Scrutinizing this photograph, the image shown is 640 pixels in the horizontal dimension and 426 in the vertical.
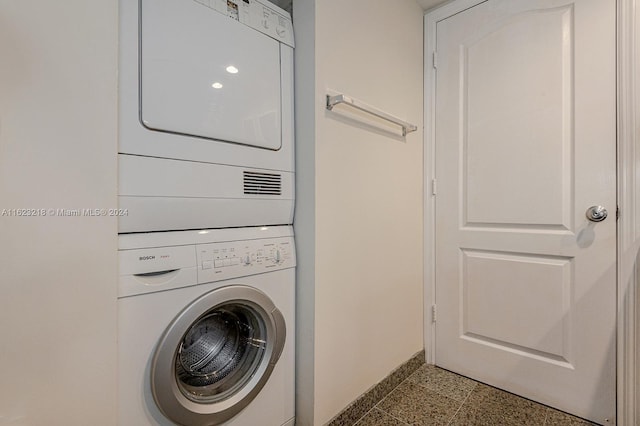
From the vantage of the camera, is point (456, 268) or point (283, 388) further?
point (456, 268)

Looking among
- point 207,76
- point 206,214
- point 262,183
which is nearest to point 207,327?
point 206,214

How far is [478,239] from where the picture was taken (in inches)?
66.6

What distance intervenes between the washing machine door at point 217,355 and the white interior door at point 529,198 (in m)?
1.16

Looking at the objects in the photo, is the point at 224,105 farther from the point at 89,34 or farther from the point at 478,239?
the point at 478,239

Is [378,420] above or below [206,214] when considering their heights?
below

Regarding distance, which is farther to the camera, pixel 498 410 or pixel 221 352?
pixel 498 410

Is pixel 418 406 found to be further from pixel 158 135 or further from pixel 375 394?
pixel 158 135

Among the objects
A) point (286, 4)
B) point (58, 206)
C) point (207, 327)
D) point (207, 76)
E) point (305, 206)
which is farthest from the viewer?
point (286, 4)

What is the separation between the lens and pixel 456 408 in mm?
1482

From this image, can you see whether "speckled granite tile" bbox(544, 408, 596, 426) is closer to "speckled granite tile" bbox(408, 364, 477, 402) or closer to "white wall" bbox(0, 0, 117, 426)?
"speckled granite tile" bbox(408, 364, 477, 402)

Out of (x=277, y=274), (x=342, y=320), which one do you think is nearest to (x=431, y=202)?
(x=342, y=320)

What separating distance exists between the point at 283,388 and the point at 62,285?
0.88 meters

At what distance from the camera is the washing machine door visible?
0.91 m

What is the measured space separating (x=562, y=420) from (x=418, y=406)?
0.63 metres
